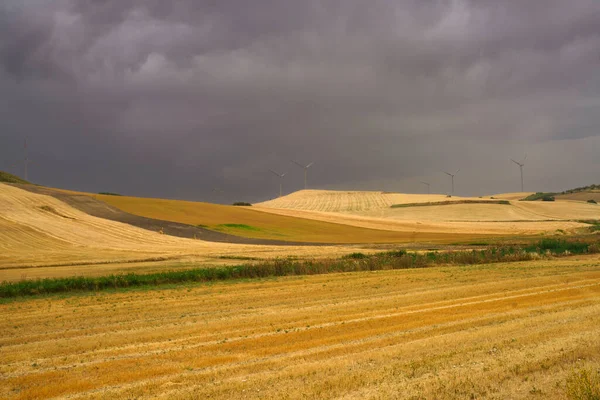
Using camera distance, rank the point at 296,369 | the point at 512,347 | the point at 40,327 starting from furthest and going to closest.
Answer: the point at 40,327 → the point at 512,347 → the point at 296,369

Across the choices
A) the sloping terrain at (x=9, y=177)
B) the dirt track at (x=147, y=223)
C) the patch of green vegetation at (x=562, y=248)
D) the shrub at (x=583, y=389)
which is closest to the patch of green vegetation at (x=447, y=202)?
the dirt track at (x=147, y=223)

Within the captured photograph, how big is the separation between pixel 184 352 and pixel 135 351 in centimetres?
146

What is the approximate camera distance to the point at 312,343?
47.1 feet

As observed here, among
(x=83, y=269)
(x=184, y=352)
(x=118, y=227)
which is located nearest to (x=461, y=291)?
(x=184, y=352)

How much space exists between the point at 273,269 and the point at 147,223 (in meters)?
48.2

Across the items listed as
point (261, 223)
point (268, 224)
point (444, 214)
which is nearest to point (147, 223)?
point (261, 223)

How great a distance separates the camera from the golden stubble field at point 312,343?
10.5 meters

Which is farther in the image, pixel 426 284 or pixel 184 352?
pixel 426 284

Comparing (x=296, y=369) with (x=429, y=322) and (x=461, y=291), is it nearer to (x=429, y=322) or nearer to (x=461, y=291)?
(x=429, y=322)

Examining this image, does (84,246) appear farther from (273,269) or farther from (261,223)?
(261,223)

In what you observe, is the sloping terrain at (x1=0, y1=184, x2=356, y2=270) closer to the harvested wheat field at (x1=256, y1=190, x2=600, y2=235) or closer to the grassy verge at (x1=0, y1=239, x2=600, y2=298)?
the grassy verge at (x1=0, y1=239, x2=600, y2=298)

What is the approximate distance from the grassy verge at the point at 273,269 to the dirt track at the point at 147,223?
2920cm

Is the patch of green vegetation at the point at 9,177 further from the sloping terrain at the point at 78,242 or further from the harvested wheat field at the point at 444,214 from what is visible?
the harvested wheat field at the point at 444,214

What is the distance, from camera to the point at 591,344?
12188mm
